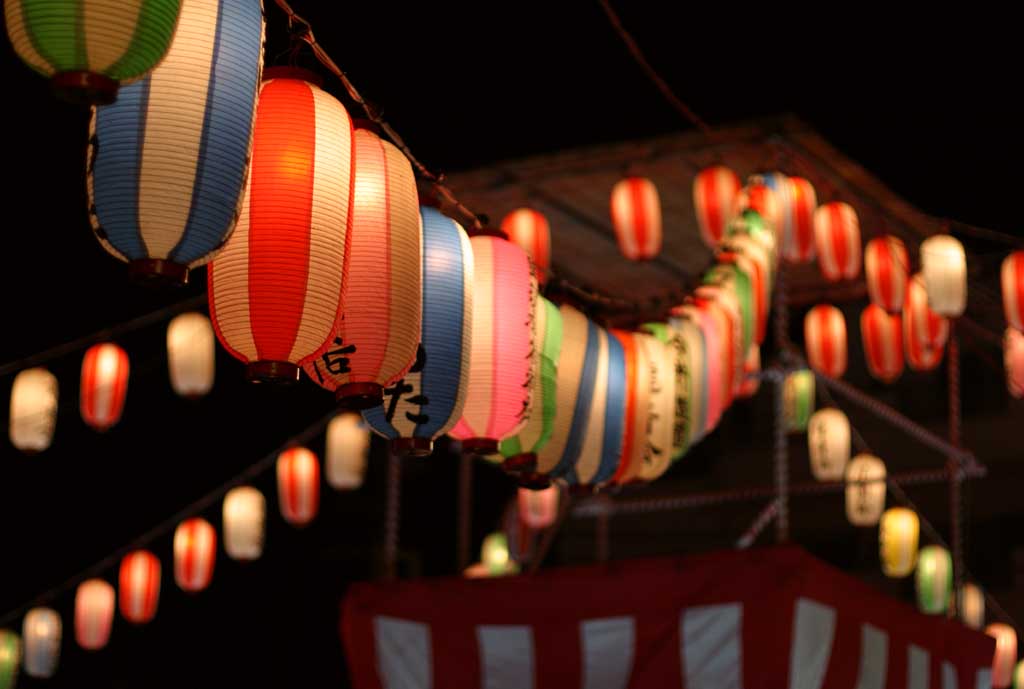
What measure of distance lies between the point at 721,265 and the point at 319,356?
4574 mm

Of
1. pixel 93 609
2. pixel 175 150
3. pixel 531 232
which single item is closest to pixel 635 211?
pixel 531 232

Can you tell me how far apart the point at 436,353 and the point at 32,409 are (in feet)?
21.3

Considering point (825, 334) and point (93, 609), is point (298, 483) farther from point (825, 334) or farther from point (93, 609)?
point (825, 334)

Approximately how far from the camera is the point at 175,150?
2.98 metres

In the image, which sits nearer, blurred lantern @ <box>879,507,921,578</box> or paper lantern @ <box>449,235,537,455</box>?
paper lantern @ <box>449,235,537,455</box>

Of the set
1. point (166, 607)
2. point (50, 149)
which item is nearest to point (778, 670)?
point (50, 149)

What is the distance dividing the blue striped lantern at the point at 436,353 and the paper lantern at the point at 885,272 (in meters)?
6.10

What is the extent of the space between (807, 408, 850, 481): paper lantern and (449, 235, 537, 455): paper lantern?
796 cm

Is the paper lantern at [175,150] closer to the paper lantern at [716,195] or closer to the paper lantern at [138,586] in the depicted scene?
the paper lantern at [716,195]

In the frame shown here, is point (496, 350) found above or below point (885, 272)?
above

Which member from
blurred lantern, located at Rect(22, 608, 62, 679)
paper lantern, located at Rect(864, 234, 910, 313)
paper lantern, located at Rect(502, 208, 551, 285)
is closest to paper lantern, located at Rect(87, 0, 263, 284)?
paper lantern, located at Rect(502, 208, 551, 285)

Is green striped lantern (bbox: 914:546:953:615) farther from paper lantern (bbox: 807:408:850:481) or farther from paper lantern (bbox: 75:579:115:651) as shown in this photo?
paper lantern (bbox: 75:579:115:651)

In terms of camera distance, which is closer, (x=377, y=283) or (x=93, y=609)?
(x=377, y=283)

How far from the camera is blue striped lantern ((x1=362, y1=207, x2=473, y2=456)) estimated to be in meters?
4.15
